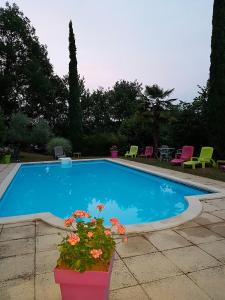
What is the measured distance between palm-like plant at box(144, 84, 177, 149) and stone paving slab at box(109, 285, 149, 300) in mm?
14729

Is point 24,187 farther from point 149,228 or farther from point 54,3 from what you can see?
point 54,3

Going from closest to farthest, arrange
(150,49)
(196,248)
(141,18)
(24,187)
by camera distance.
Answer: (196,248) → (24,187) → (141,18) → (150,49)

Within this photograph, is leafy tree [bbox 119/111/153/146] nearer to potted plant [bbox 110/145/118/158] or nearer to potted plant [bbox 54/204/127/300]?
potted plant [bbox 110/145/118/158]

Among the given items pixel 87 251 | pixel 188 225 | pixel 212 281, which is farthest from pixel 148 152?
pixel 87 251

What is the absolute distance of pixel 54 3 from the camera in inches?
582

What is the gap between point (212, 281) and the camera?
301cm

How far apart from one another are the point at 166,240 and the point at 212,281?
1.20m

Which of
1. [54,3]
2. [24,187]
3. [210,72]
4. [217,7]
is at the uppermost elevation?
[54,3]

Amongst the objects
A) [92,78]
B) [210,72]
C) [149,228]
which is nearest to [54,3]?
[210,72]

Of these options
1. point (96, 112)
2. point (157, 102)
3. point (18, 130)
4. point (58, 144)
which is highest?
point (96, 112)

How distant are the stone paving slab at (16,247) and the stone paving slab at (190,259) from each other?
6.32 feet

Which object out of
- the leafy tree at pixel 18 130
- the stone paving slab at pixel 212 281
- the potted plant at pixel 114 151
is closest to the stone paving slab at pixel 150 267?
the stone paving slab at pixel 212 281

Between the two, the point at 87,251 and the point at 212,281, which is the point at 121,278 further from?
the point at 87,251

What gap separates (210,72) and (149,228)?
34.4 ft
